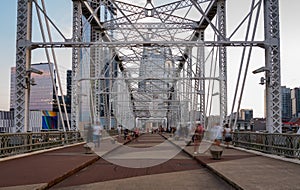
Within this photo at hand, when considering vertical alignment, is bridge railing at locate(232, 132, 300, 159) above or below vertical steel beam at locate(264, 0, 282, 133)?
below

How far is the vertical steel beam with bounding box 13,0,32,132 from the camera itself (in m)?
23.5

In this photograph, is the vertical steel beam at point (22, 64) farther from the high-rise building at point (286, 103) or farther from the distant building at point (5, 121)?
the high-rise building at point (286, 103)

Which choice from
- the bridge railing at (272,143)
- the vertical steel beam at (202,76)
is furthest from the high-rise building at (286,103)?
the bridge railing at (272,143)

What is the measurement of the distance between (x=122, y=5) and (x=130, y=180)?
90.6ft

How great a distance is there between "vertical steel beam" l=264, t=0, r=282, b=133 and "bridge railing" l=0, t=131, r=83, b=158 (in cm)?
1128

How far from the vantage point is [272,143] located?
1788 cm

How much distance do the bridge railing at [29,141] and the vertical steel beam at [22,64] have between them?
1.79m

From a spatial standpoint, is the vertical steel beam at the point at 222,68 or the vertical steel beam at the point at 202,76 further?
the vertical steel beam at the point at 202,76

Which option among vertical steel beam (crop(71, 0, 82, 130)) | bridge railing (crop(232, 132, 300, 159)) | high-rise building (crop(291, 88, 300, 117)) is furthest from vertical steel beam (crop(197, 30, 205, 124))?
high-rise building (crop(291, 88, 300, 117))

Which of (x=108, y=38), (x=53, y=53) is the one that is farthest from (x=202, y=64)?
(x=53, y=53)

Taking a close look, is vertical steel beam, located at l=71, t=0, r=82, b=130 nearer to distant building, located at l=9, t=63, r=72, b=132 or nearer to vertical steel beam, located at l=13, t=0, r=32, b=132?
vertical steel beam, located at l=13, t=0, r=32, b=132

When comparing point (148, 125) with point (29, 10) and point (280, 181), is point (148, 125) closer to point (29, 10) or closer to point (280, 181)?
point (29, 10)

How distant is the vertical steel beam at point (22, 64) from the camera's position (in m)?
23.5

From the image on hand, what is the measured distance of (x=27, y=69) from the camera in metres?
23.5
